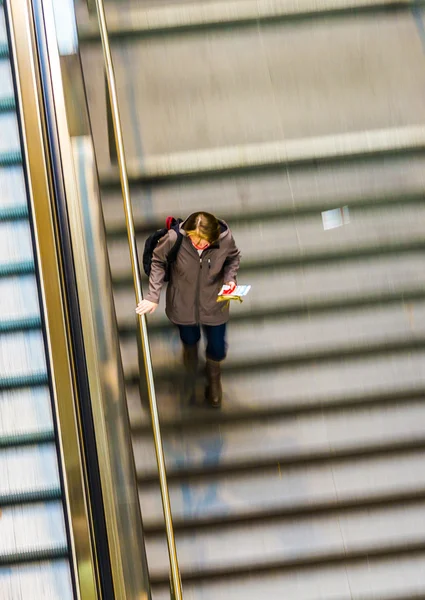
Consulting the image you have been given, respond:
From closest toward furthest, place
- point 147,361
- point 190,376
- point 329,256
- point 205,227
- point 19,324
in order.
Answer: point 147,361 < point 205,227 < point 19,324 < point 190,376 < point 329,256

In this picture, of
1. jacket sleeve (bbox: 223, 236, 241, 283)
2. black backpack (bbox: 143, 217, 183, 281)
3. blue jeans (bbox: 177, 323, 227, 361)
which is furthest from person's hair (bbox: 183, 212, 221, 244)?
blue jeans (bbox: 177, 323, 227, 361)

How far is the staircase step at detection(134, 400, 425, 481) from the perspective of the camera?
158 inches

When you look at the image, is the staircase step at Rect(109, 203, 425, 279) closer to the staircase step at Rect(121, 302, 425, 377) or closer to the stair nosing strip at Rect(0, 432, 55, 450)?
the staircase step at Rect(121, 302, 425, 377)

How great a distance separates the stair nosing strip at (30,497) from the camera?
11.1 feet

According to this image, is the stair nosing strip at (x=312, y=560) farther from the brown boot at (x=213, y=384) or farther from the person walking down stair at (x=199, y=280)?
the person walking down stair at (x=199, y=280)

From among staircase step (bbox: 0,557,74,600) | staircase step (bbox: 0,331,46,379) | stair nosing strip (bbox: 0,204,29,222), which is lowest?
staircase step (bbox: 0,557,74,600)

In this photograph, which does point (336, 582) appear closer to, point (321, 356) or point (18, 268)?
point (321, 356)

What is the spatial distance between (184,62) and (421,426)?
2908mm

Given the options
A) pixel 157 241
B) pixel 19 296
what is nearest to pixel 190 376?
pixel 157 241

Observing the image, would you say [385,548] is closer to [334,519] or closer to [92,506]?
[334,519]

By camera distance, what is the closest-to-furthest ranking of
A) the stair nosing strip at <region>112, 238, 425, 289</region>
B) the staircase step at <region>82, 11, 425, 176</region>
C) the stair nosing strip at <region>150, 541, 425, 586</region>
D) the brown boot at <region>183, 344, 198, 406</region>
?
the stair nosing strip at <region>150, 541, 425, 586</region>
the brown boot at <region>183, 344, 198, 406</region>
the stair nosing strip at <region>112, 238, 425, 289</region>
the staircase step at <region>82, 11, 425, 176</region>

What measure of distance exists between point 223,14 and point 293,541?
3574 mm

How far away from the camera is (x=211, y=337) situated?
3.84m

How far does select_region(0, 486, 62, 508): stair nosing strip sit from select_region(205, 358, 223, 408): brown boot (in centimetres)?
109
